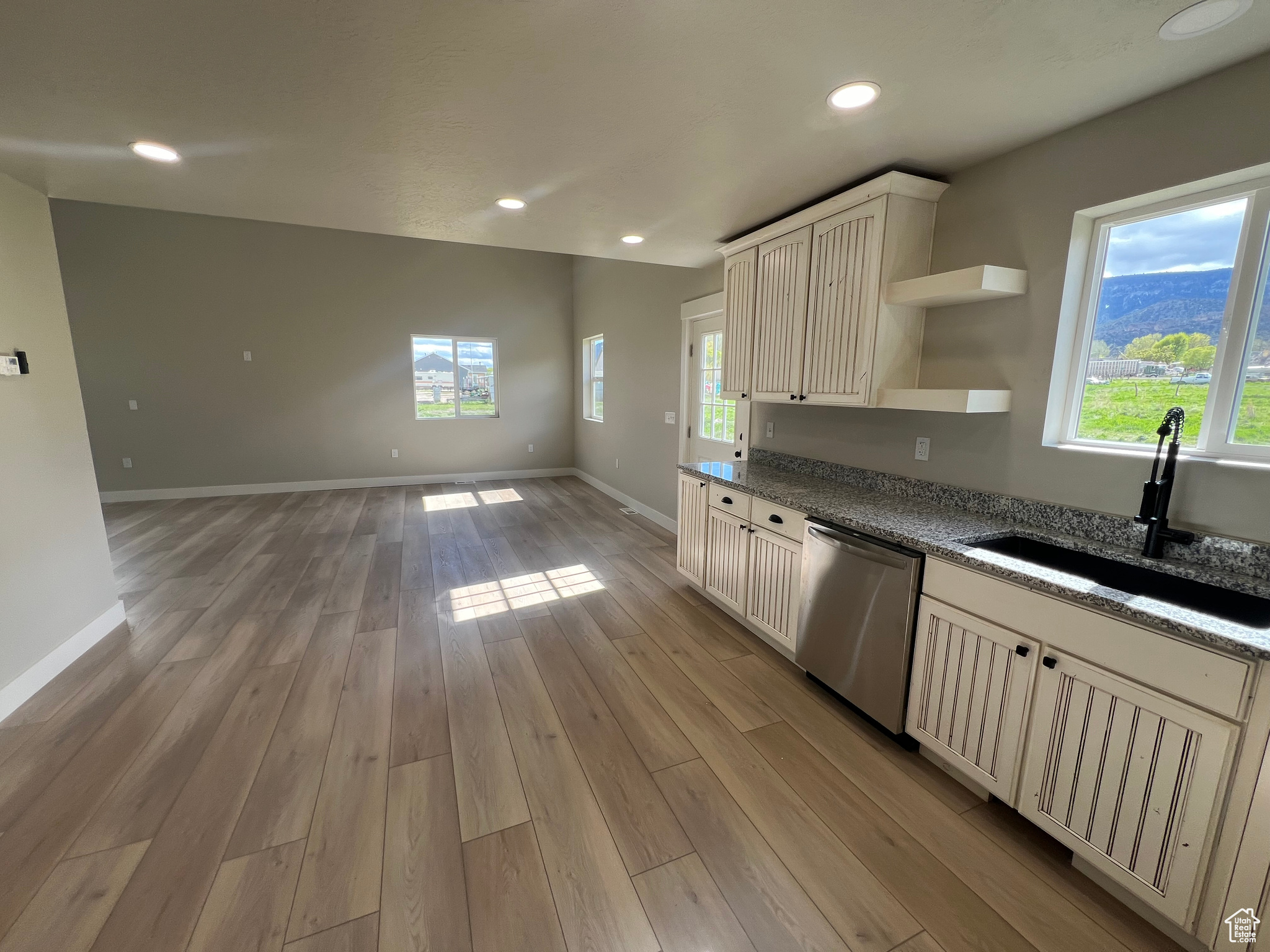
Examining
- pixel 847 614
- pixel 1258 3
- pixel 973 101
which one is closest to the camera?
pixel 1258 3

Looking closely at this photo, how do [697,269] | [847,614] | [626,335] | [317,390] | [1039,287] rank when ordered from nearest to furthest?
[1039,287] < [847,614] < [697,269] < [626,335] < [317,390]

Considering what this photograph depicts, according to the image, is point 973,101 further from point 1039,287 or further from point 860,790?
point 860,790

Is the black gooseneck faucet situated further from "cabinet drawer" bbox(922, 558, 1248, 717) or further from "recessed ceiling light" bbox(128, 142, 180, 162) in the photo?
"recessed ceiling light" bbox(128, 142, 180, 162)

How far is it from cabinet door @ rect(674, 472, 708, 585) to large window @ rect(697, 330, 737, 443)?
34.2 inches

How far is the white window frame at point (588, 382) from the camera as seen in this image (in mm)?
6694

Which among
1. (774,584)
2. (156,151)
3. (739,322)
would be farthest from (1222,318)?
(156,151)

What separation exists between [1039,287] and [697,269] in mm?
2655

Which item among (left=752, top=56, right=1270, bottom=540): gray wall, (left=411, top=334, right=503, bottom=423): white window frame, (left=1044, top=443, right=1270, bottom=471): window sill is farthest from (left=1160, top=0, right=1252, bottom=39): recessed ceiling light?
(left=411, top=334, right=503, bottom=423): white window frame

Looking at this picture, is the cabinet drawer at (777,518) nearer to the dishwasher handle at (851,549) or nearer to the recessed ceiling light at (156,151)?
the dishwasher handle at (851,549)

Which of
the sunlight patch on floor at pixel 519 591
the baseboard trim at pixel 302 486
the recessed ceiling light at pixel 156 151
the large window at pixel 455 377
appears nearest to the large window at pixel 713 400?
the sunlight patch on floor at pixel 519 591

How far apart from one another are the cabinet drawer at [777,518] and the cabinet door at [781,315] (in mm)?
649

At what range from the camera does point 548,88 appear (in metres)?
1.65

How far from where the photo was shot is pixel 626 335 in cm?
555

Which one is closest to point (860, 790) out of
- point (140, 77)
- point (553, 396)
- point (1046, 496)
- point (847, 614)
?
point (847, 614)
